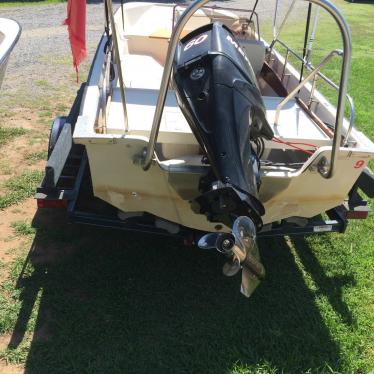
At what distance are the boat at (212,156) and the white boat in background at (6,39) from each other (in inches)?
23.0

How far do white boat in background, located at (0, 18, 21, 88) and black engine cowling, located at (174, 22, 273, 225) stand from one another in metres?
1.29

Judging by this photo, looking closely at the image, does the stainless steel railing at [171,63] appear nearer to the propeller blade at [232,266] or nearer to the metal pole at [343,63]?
the metal pole at [343,63]

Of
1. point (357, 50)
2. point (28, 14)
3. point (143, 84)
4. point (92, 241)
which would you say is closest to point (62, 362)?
point (92, 241)

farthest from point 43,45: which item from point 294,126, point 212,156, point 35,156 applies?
point 212,156

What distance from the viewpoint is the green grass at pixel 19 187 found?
3564mm

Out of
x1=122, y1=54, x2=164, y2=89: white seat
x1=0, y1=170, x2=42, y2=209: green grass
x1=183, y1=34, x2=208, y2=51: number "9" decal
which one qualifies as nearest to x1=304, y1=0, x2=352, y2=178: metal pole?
x1=183, y1=34, x2=208, y2=51: number "9" decal

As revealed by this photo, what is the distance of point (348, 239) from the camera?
352 cm

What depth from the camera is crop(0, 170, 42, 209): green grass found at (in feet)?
11.7

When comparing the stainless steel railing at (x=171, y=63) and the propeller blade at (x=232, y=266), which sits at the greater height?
the stainless steel railing at (x=171, y=63)

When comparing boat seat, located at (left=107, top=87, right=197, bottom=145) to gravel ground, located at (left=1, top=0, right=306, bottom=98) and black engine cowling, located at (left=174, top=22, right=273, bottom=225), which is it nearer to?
black engine cowling, located at (left=174, top=22, right=273, bottom=225)

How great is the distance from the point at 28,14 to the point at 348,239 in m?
10.9

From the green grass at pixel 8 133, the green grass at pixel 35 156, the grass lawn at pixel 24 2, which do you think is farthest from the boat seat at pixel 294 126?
the grass lawn at pixel 24 2

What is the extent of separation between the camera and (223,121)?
84.0 inches

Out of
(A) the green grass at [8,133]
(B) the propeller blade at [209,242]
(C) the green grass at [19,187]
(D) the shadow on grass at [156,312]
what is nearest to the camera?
(B) the propeller blade at [209,242]
